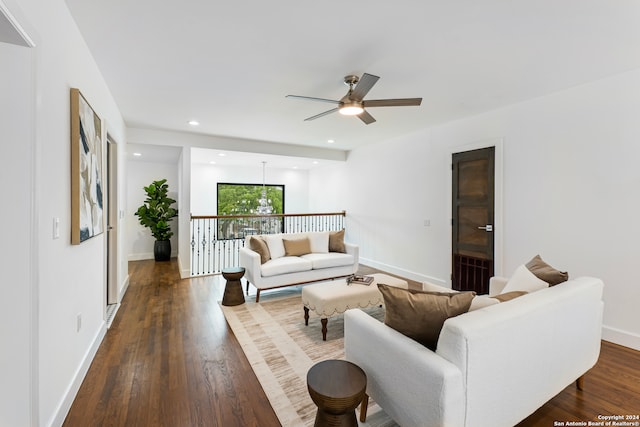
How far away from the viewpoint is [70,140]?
2.00 m

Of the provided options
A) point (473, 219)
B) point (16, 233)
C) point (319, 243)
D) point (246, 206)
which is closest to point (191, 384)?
point (16, 233)

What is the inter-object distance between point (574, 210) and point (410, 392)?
305cm

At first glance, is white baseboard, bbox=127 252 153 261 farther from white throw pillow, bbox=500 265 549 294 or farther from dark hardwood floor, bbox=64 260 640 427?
white throw pillow, bbox=500 265 549 294

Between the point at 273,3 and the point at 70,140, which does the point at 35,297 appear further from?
the point at 273,3

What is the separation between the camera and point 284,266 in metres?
4.13

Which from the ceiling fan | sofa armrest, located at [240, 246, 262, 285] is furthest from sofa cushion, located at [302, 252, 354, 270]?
the ceiling fan

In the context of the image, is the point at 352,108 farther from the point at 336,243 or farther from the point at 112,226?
the point at 112,226

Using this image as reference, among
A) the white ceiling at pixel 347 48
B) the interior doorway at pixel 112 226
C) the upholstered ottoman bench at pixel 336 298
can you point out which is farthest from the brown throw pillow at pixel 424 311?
the interior doorway at pixel 112 226

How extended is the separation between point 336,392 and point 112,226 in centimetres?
375

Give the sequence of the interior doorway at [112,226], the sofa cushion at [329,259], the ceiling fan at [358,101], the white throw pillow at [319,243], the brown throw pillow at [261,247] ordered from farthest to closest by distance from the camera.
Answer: the white throw pillow at [319,243] → the sofa cushion at [329,259] → the brown throw pillow at [261,247] → the interior doorway at [112,226] → the ceiling fan at [358,101]

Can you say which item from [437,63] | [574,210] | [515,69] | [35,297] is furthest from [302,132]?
[35,297]

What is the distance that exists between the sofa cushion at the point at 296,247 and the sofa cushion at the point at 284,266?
0.18 metres

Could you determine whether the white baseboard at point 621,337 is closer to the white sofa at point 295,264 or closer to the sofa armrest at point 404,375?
the sofa armrest at point 404,375

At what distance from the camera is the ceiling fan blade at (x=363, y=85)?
2338 mm
